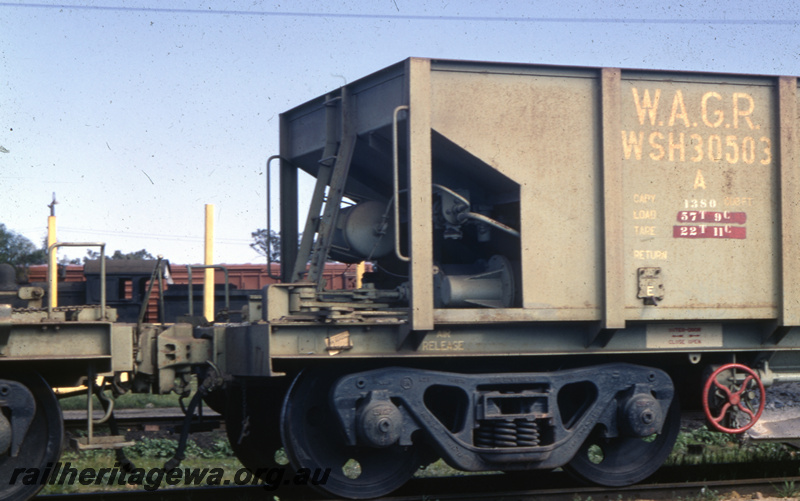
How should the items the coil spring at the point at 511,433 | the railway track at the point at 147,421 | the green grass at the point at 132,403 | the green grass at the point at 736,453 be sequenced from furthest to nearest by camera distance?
the green grass at the point at 132,403 < the railway track at the point at 147,421 < the green grass at the point at 736,453 < the coil spring at the point at 511,433

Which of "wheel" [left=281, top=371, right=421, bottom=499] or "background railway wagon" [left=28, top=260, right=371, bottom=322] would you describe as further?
"background railway wagon" [left=28, top=260, right=371, bottom=322]

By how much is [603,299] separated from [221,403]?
145 inches

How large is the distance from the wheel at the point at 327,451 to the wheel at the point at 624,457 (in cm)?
143

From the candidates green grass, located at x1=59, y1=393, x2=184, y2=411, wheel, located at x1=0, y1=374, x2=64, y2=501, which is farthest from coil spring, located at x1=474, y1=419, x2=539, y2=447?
green grass, located at x1=59, y1=393, x2=184, y2=411

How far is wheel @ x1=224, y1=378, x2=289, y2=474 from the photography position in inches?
292

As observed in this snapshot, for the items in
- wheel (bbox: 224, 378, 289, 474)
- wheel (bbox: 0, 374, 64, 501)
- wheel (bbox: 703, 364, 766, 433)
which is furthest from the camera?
wheel (bbox: 224, 378, 289, 474)

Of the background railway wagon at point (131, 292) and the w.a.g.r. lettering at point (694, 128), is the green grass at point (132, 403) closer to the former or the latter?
the background railway wagon at point (131, 292)

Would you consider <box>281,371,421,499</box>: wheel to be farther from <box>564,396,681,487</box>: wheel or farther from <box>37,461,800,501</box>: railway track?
<box>564,396,681,487</box>: wheel

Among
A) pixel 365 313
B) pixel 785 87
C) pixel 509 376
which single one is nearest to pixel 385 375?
pixel 365 313

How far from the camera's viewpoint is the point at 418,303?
6059mm

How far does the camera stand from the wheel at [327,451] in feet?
21.0

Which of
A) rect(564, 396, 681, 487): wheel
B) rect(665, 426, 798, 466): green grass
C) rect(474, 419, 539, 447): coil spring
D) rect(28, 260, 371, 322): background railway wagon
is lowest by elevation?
rect(665, 426, 798, 466): green grass

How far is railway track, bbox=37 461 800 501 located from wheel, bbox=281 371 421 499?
17cm

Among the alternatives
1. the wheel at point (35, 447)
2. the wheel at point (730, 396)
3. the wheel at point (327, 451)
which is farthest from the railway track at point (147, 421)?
the wheel at point (730, 396)
